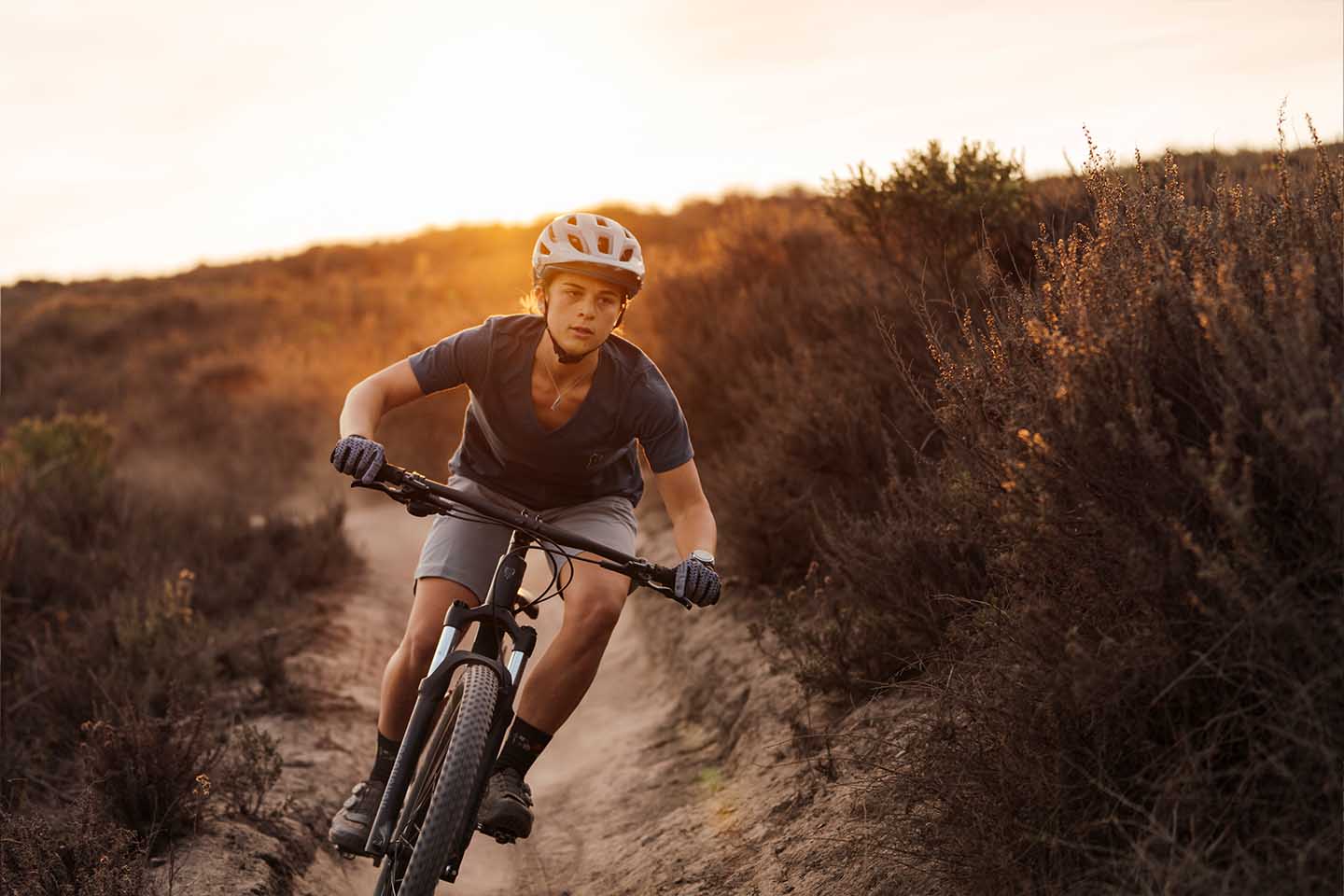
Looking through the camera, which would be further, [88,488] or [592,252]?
[88,488]

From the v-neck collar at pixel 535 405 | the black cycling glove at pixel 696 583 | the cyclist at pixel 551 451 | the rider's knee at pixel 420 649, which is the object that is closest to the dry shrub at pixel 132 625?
the rider's knee at pixel 420 649

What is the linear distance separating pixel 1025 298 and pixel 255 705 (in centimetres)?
549

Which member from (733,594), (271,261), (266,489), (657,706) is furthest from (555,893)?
(271,261)

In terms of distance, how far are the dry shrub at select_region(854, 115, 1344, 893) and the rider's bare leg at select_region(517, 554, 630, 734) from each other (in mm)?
1283

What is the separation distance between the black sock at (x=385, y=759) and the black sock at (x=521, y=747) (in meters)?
0.47

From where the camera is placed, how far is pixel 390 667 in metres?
4.05

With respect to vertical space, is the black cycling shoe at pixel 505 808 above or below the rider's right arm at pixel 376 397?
below

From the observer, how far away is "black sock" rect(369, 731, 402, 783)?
396 centimetres

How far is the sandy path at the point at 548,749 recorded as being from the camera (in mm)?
4988

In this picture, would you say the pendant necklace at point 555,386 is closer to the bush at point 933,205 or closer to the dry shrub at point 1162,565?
the dry shrub at point 1162,565

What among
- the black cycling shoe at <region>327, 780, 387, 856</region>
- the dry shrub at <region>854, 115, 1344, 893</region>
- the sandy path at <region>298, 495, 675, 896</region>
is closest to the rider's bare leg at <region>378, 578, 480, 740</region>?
the black cycling shoe at <region>327, 780, 387, 856</region>

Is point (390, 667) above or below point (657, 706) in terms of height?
above

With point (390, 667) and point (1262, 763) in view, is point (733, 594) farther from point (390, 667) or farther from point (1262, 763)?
point (1262, 763)

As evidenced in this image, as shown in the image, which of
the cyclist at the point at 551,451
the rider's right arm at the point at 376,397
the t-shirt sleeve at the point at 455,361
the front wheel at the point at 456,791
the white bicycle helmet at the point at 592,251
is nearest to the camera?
the front wheel at the point at 456,791
